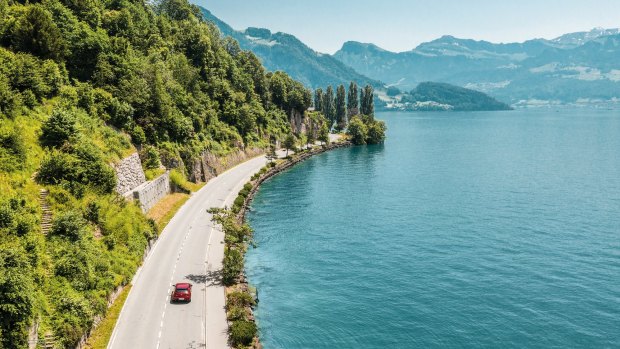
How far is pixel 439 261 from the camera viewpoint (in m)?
65.7

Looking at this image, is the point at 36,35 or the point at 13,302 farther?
the point at 36,35

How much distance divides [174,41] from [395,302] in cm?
10976

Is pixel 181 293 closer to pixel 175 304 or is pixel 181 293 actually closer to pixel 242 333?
pixel 175 304

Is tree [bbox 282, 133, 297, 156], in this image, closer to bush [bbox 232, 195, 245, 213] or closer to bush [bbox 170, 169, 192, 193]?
bush [bbox 232, 195, 245, 213]

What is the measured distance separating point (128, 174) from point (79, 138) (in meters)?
11.6

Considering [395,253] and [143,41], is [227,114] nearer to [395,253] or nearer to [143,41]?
[143,41]

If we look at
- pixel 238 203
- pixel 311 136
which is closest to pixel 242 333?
pixel 238 203

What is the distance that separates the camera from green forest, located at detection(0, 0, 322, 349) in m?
38.0

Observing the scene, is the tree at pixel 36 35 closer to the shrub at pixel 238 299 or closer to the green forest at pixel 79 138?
the green forest at pixel 79 138

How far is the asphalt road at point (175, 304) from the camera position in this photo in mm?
40469

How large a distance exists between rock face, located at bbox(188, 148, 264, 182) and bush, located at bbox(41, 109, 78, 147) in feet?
143

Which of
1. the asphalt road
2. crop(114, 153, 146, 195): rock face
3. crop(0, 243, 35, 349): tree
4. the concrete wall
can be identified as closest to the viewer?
crop(0, 243, 35, 349): tree

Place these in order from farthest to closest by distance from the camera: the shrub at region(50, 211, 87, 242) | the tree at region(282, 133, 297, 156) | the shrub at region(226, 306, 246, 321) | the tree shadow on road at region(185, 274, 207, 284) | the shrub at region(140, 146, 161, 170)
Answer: the tree at region(282, 133, 297, 156)
the shrub at region(140, 146, 161, 170)
the tree shadow on road at region(185, 274, 207, 284)
the shrub at region(50, 211, 87, 242)
the shrub at region(226, 306, 246, 321)

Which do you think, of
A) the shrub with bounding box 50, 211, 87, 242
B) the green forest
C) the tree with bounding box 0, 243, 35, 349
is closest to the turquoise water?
the green forest
